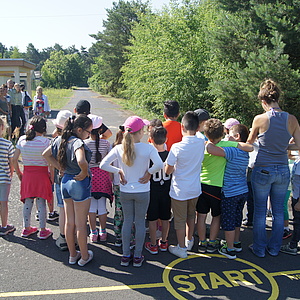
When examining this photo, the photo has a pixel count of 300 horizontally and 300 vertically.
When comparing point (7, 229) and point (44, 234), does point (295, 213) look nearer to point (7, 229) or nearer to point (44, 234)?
point (44, 234)

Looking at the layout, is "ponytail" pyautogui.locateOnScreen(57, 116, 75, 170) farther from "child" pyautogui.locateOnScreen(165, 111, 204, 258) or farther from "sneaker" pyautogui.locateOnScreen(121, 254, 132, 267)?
"sneaker" pyautogui.locateOnScreen(121, 254, 132, 267)

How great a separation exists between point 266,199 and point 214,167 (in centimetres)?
80

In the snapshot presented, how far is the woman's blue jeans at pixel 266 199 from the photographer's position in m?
4.02

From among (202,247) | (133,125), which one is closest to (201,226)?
(202,247)

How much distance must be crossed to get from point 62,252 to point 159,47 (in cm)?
1271

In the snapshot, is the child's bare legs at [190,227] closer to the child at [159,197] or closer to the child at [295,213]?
the child at [159,197]

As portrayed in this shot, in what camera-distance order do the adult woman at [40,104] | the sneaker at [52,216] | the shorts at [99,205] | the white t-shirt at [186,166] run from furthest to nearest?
the adult woman at [40,104] < the sneaker at [52,216] < the shorts at [99,205] < the white t-shirt at [186,166]

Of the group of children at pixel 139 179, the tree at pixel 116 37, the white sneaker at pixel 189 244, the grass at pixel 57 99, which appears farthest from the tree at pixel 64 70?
the white sneaker at pixel 189 244

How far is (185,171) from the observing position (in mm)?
3943

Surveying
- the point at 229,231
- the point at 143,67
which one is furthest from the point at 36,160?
the point at 143,67

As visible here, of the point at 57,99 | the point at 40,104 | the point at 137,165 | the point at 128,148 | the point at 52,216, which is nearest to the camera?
the point at 128,148

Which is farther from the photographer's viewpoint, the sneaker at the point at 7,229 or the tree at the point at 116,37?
the tree at the point at 116,37

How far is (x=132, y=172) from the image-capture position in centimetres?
371

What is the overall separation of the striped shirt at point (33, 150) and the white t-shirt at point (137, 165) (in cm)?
114
